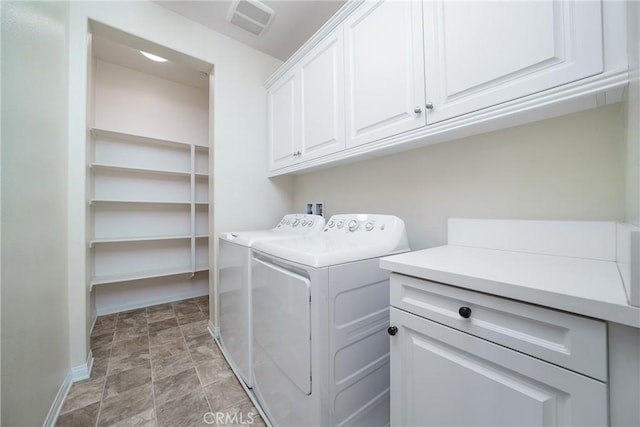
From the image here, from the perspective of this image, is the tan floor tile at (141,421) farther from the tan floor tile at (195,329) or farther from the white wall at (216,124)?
the tan floor tile at (195,329)

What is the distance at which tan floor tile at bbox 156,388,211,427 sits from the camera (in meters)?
1.20

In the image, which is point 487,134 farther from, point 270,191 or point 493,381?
point 270,191

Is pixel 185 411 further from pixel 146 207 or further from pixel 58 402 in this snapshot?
pixel 146 207

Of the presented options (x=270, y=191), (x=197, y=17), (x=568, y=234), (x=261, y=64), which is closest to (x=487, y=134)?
(x=568, y=234)

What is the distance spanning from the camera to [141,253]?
2.63 m

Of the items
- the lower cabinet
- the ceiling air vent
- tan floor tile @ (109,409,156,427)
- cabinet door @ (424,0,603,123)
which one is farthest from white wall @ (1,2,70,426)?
cabinet door @ (424,0,603,123)

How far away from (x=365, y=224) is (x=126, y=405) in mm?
1712

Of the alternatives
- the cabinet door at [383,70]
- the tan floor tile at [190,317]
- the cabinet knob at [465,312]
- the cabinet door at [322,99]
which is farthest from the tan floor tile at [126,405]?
the cabinet door at [383,70]

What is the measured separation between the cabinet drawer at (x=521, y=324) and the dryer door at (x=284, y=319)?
0.42 m

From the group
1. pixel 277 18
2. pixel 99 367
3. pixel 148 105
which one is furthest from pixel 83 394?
pixel 277 18

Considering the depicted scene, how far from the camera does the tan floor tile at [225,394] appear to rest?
1.32 meters

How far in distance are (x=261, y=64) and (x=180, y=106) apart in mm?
1347

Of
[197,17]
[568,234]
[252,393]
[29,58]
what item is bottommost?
[252,393]

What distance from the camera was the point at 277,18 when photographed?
1.85 m
